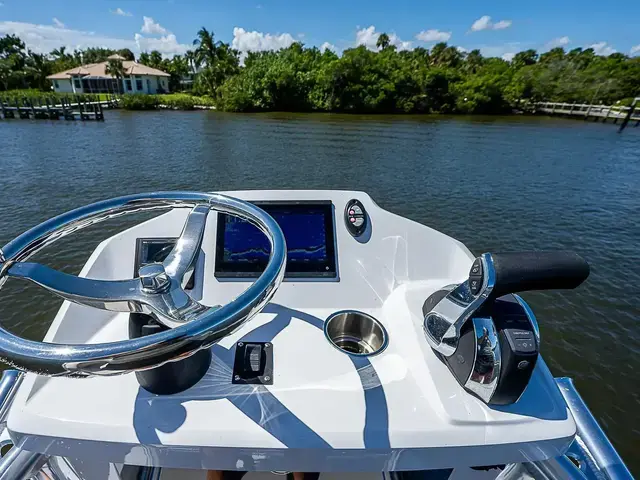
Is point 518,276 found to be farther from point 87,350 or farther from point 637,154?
point 637,154

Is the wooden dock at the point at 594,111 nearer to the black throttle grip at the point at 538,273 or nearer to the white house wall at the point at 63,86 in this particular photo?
the black throttle grip at the point at 538,273

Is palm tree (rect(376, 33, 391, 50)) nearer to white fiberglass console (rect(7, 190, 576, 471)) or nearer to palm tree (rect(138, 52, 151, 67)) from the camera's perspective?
palm tree (rect(138, 52, 151, 67))

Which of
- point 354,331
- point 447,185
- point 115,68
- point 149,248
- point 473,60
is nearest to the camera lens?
point 354,331

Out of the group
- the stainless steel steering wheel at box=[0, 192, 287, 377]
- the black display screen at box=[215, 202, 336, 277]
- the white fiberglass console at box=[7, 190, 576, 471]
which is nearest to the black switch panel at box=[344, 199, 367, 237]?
the black display screen at box=[215, 202, 336, 277]

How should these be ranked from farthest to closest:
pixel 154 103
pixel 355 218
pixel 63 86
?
pixel 63 86 → pixel 154 103 → pixel 355 218

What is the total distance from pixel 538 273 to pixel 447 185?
9.62 metres

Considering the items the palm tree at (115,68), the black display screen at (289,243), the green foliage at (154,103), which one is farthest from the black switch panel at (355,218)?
the palm tree at (115,68)

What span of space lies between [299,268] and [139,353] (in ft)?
4.45

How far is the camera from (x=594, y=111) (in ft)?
96.9

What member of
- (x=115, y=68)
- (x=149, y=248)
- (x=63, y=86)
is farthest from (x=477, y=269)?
(x=63, y=86)

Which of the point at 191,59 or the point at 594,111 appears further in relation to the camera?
the point at 191,59

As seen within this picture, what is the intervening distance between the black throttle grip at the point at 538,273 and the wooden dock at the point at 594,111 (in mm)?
30144

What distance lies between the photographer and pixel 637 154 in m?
15.2

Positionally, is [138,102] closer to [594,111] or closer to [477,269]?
[477,269]
